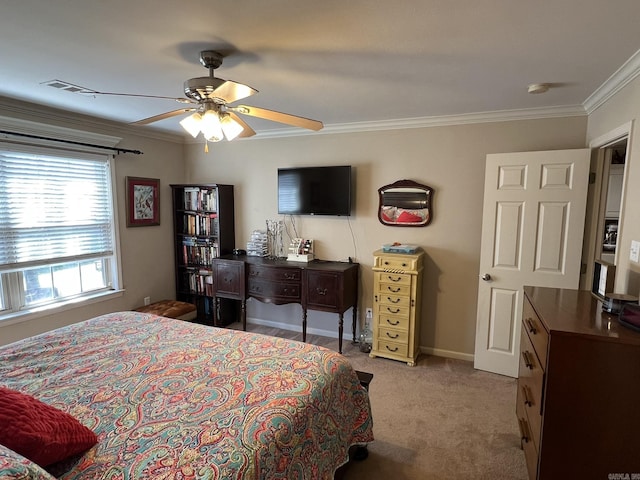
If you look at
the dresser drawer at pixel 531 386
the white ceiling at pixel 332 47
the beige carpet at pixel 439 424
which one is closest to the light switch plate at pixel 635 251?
the dresser drawer at pixel 531 386

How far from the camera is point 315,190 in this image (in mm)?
3840

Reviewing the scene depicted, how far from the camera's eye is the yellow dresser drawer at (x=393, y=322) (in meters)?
3.37

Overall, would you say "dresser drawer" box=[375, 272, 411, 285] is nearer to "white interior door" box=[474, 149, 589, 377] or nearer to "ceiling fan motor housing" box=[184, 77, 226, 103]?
"white interior door" box=[474, 149, 589, 377]

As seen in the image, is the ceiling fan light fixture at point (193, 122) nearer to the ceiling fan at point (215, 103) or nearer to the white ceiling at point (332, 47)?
the ceiling fan at point (215, 103)

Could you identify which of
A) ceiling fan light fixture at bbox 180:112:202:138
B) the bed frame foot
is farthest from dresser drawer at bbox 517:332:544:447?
ceiling fan light fixture at bbox 180:112:202:138

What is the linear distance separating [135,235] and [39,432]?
3289 millimetres

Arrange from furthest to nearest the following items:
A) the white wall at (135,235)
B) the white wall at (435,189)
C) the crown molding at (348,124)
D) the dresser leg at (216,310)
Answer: the dresser leg at (216,310) → the white wall at (435,189) → the white wall at (135,235) → the crown molding at (348,124)

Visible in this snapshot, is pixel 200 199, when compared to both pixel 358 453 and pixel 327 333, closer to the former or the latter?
pixel 327 333

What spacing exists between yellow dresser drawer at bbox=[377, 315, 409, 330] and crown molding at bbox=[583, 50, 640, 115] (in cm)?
233

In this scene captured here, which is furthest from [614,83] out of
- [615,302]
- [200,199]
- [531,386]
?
[200,199]

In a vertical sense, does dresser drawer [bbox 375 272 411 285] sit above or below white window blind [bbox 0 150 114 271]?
below

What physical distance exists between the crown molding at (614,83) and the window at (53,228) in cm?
440

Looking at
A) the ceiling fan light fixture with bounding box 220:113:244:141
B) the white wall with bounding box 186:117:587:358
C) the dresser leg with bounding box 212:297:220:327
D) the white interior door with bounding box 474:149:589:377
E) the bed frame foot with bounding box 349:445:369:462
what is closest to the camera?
the ceiling fan light fixture with bounding box 220:113:244:141

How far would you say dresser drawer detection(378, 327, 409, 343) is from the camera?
3.38 meters
